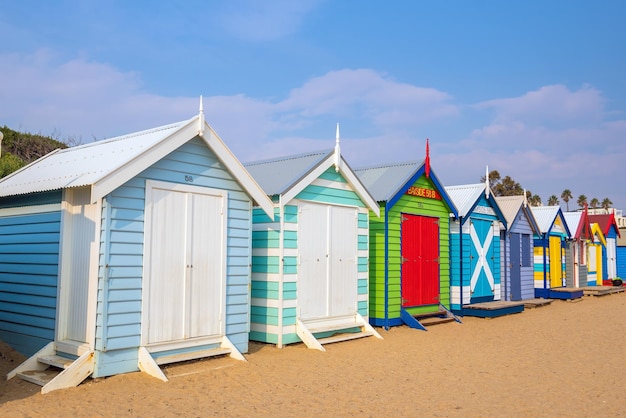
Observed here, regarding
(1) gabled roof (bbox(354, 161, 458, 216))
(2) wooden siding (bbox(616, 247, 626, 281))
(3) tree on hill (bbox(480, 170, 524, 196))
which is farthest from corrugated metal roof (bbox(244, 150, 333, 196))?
(3) tree on hill (bbox(480, 170, 524, 196))

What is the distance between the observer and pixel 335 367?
8656 mm

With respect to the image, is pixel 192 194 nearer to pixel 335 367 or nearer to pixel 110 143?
pixel 110 143

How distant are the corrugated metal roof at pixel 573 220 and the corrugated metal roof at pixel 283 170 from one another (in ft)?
55.1

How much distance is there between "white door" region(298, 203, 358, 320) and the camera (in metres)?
10.4

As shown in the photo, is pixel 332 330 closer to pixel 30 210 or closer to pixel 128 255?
pixel 128 255

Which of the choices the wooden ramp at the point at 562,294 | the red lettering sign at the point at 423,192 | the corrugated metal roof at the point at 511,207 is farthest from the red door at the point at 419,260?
the wooden ramp at the point at 562,294

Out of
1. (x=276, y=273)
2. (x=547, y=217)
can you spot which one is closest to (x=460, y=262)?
(x=276, y=273)

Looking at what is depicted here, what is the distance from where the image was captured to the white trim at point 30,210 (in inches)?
314

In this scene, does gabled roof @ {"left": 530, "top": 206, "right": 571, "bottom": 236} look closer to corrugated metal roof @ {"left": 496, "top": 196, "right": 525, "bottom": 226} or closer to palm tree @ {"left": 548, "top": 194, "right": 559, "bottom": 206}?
corrugated metal roof @ {"left": 496, "top": 196, "right": 525, "bottom": 226}

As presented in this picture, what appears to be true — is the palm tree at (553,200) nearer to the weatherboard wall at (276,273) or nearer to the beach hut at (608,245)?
the beach hut at (608,245)

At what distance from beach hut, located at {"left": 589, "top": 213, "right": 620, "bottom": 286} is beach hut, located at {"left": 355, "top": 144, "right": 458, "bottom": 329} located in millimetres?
17172

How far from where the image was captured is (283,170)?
36.4 feet

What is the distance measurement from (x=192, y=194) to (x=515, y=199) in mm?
13768

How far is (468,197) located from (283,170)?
23.9 ft
